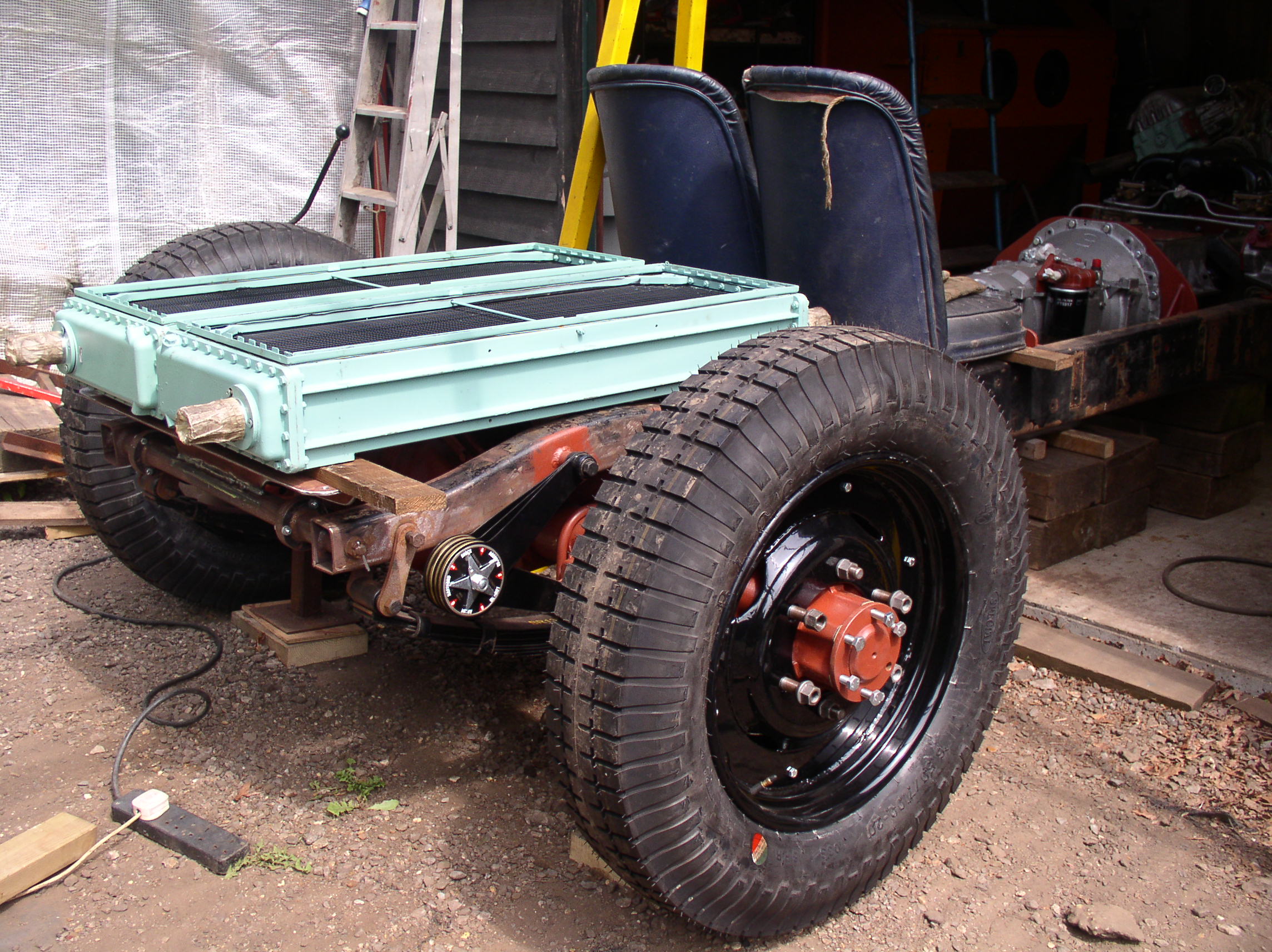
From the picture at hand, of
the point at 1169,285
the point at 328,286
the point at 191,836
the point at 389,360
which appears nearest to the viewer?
the point at 389,360

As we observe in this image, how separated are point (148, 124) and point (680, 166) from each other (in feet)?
11.3

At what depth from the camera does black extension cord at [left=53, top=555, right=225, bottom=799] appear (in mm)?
2502

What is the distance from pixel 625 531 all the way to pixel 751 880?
2.03 feet

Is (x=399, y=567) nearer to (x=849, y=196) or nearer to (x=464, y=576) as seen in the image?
(x=464, y=576)

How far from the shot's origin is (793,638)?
2.07 metres

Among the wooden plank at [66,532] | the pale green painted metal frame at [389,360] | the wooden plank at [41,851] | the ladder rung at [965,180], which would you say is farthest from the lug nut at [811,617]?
the ladder rung at [965,180]

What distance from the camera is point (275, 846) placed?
225 centimetres

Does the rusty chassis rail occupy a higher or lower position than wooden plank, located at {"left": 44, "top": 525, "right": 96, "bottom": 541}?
higher

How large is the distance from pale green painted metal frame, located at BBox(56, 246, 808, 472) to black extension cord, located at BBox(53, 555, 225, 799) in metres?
0.86

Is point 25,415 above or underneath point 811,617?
above

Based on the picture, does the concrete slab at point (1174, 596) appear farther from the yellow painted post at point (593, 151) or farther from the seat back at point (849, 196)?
the yellow painted post at point (593, 151)

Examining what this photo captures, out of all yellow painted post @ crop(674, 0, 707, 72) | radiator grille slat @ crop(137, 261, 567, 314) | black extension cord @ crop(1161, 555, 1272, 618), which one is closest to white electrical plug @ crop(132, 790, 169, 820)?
radiator grille slat @ crop(137, 261, 567, 314)

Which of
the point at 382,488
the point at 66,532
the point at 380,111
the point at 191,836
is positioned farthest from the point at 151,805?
the point at 380,111

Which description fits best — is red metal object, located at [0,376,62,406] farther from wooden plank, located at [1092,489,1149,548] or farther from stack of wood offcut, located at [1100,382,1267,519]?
stack of wood offcut, located at [1100,382,1267,519]
